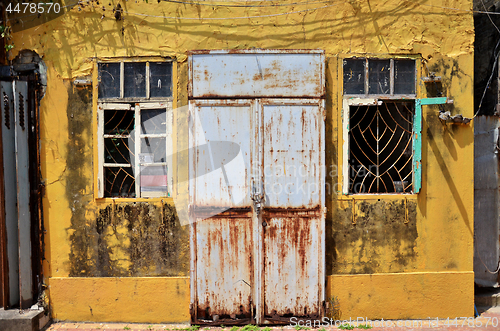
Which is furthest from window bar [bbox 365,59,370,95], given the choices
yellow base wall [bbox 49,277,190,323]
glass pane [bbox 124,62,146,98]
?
yellow base wall [bbox 49,277,190,323]

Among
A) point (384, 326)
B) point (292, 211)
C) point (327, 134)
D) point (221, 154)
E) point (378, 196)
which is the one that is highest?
point (327, 134)

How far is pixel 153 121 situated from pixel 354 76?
2.49 meters

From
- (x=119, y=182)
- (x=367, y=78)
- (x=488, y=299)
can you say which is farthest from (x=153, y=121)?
(x=488, y=299)

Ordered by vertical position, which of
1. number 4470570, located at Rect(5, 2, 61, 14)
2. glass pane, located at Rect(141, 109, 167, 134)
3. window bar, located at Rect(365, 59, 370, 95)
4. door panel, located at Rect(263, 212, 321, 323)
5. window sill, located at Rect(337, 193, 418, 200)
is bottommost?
door panel, located at Rect(263, 212, 321, 323)

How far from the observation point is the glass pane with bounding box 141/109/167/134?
11.3ft

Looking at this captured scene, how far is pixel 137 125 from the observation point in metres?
3.43

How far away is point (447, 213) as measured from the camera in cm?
346

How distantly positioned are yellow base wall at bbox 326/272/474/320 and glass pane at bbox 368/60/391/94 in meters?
2.23

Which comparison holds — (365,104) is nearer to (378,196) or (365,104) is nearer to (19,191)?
(378,196)

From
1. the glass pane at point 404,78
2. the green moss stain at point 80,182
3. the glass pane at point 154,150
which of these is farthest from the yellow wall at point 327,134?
the glass pane at point 154,150

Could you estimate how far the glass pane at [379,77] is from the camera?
3445 millimetres

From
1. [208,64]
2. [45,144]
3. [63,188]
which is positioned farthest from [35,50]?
[208,64]

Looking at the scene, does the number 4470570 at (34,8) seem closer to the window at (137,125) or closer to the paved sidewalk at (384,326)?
the window at (137,125)

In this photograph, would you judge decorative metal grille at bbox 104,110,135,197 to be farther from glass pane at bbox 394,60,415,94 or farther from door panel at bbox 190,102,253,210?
glass pane at bbox 394,60,415,94
